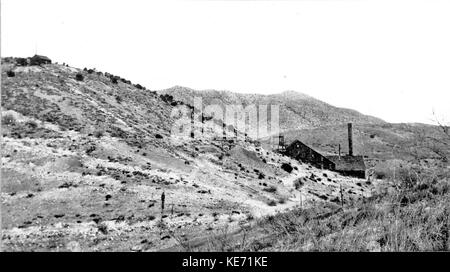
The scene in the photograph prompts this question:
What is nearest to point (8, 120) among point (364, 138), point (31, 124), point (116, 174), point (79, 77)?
point (31, 124)

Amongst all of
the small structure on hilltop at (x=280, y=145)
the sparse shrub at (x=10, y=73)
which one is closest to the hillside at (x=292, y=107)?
the small structure on hilltop at (x=280, y=145)

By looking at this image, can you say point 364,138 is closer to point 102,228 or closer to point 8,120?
point 8,120

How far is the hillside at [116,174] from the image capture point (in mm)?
17719

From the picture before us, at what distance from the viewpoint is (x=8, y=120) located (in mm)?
30531

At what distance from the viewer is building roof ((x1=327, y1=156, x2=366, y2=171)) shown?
155 ft

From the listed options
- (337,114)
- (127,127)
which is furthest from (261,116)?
(127,127)

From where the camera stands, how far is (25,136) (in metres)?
28.5

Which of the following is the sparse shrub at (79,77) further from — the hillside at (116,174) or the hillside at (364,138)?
the hillside at (364,138)

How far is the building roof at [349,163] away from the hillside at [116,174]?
3.81 metres

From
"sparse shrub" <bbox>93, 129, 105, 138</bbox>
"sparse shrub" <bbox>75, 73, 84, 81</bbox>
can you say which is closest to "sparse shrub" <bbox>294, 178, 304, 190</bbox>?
"sparse shrub" <bbox>93, 129, 105, 138</bbox>

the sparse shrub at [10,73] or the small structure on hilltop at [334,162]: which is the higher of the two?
the sparse shrub at [10,73]

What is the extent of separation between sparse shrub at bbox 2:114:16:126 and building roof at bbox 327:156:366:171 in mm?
34550

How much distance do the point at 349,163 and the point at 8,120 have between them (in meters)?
36.6

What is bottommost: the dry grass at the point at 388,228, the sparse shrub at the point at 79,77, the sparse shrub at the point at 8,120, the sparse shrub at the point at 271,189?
the sparse shrub at the point at 271,189
